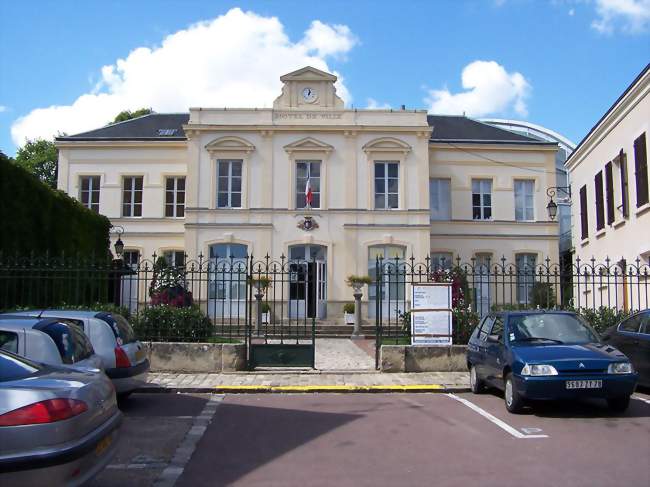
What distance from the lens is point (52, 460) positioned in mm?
4414

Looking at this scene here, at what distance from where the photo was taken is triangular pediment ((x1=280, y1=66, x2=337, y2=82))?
27.7m

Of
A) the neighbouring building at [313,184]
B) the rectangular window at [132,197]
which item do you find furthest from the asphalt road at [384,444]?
the rectangular window at [132,197]

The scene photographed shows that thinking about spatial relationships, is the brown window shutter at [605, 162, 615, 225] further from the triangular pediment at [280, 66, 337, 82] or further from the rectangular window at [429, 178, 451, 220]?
the triangular pediment at [280, 66, 337, 82]

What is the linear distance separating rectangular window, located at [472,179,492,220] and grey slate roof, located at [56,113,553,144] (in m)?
2.18

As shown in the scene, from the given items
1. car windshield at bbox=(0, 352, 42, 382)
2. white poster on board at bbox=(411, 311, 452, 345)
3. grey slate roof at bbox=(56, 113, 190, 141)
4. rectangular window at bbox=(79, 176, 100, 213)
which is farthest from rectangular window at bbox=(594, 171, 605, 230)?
rectangular window at bbox=(79, 176, 100, 213)

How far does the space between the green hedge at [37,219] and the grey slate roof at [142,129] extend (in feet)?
32.5

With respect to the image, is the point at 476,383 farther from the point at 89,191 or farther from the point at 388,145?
the point at 89,191

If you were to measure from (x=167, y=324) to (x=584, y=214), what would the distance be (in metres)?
16.6

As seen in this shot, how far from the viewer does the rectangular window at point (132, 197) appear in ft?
98.9

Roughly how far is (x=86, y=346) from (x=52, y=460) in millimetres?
3094

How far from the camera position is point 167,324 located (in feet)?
45.0

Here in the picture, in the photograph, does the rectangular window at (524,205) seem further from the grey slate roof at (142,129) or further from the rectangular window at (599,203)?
the grey slate roof at (142,129)

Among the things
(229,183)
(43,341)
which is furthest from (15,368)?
(229,183)

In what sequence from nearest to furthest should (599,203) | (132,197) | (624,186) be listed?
1. (624,186)
2. (599,203)
3. (132,197)
